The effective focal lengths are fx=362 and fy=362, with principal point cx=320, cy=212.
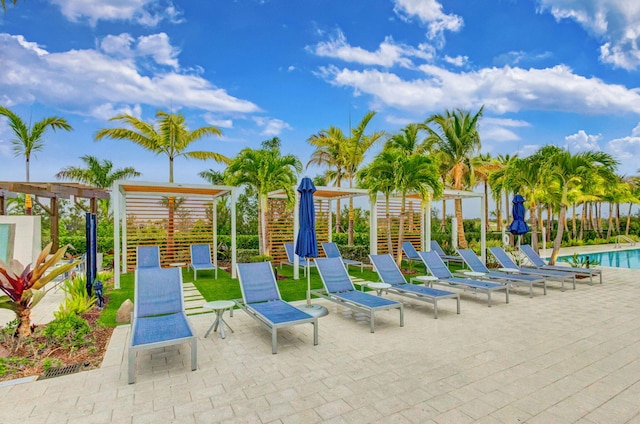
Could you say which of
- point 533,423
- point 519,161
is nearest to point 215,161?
point 519,161

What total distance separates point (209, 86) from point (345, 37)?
26.7 ft

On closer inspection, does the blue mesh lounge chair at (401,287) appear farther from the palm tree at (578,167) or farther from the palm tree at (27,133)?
the palm tree at (27,133)

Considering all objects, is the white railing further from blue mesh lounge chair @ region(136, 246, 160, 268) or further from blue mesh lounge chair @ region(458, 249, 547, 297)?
blue mesh lounge chair @ region(136, 246, 160, 268)

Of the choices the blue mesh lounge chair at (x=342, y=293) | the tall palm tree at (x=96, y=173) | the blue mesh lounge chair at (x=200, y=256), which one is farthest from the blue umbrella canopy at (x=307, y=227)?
the tall palm tree at (x=96, y=173)

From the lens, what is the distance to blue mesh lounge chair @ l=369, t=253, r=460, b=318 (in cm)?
733

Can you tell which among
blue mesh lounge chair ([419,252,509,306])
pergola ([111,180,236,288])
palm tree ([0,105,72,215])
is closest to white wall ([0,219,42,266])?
pergola ([111,180,236,288])

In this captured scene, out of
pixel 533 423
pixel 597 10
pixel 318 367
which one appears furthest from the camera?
pixel 597 10

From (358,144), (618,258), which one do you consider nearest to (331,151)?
(358,144)

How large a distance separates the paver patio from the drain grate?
0.14 metres

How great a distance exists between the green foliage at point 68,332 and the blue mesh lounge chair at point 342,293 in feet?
13.7

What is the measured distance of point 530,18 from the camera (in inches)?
591

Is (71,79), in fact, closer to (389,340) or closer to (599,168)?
(389,340)

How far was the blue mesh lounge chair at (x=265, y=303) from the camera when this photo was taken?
545 cm

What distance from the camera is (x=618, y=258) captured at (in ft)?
65.0
